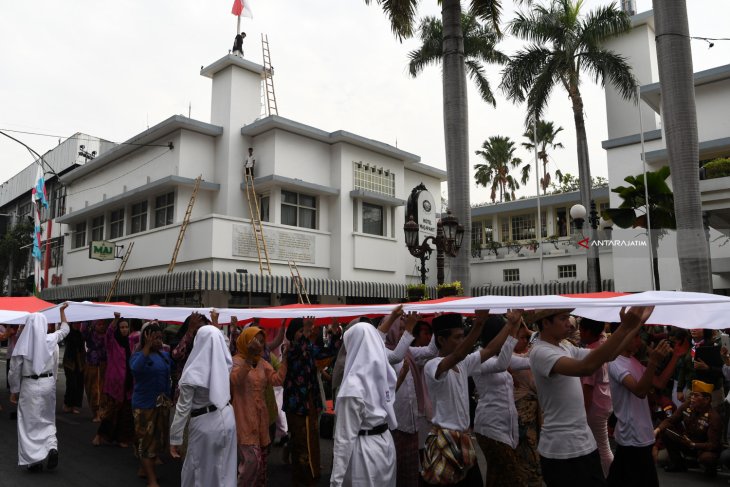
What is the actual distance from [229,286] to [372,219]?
794cm

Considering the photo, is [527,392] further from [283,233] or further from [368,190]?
[368,190]

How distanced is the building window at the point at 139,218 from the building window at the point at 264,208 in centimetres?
532

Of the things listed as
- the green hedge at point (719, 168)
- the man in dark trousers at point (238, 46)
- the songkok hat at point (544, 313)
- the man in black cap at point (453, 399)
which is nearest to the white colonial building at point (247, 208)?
the man in dark trousers at point (238, 46)

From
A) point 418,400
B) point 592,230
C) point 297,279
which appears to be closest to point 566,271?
point 592,230

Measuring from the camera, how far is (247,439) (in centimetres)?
562

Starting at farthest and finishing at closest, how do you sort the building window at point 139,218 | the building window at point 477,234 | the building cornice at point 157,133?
1. the building window at point 477,234
2. the building window at point 139,218
3. the building cornice at point 157,133

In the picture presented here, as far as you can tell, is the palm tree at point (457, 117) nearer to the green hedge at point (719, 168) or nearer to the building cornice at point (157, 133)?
the green hedge at point (719, 168)

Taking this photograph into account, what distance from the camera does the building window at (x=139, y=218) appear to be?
79.1 ft

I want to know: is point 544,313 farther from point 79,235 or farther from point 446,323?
point 79,235

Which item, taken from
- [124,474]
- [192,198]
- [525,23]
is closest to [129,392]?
[124,474]

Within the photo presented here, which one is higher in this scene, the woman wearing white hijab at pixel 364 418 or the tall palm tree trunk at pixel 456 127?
the tall palm tree trunk at pixel 456 127

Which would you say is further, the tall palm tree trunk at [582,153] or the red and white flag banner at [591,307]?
the tall palm tree trunk at [582,153]

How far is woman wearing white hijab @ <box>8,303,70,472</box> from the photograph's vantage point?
285 inches

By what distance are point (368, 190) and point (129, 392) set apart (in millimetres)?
16458
